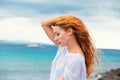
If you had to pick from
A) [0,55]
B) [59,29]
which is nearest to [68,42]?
[59,29]

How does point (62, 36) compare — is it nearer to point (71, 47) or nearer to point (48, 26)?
point (71, 47)

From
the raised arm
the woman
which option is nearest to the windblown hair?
the woman

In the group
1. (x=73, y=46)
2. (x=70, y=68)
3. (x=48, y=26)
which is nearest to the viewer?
(x=70, y=68)

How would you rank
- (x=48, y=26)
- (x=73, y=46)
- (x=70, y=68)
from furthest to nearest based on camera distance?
(x=48, y=26) → (x=73, y=46) → (x=70, y=68)

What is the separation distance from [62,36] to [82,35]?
0.53 ft

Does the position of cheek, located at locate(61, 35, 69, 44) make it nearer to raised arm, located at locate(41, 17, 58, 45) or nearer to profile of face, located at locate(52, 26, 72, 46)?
profile of face, located at locate(52, 26, 72, 46)

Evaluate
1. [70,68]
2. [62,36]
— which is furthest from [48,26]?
[70,68]

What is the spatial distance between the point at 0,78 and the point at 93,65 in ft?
139

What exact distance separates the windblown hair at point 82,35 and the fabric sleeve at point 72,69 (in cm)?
17

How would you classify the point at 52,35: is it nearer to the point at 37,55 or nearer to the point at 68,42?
the point at 68,42

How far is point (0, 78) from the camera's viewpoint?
151ft

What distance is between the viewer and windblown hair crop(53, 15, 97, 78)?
12.8 ft

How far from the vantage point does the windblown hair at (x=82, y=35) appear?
12.8ft

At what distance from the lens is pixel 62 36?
3.90 m
